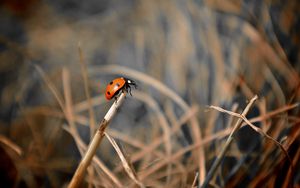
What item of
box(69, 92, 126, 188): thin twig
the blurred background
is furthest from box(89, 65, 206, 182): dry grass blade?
box(69, 92, 126, 188): thin twig

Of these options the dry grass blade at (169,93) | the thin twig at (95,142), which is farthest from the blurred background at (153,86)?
the thin twig at (95,142)

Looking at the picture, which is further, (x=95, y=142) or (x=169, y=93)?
(x=169, y=93)

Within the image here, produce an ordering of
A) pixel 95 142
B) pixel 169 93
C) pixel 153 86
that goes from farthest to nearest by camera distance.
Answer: pixel 153 86 → pixel 169 93 → pixel 95 142

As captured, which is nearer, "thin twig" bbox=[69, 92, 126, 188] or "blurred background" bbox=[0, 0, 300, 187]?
"thin twig" bbox=[69, 92, 126, 188]

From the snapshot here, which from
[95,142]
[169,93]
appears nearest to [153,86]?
[169,93]

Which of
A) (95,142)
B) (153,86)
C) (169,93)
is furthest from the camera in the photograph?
(153,86)

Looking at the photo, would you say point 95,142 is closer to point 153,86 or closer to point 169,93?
point 169,93

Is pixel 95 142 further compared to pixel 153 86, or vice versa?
pixel 153 86

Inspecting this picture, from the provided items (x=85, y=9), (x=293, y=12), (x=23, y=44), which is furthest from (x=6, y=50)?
(x=293, y=12)

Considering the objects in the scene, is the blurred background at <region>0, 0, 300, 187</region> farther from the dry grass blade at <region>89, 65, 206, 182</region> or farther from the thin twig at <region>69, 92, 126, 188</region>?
the thin twig at <region>69, 92, 126, 188</region>
